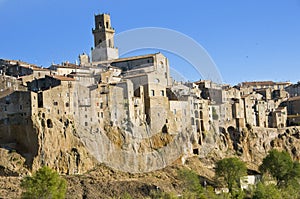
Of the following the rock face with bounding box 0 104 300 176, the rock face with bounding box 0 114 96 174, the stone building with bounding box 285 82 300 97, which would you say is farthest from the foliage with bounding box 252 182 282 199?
the stone building with bounding box 285 82 300 97

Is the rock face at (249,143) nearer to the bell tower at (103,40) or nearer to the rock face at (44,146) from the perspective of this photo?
the bell tower at (103,40)

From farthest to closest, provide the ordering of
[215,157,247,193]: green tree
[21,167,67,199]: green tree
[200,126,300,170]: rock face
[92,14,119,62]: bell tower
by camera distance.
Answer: [92,14,119,62]: bell tower < [200,126,300,170]: rock face < [215,157,247,193]: green tree < [21,167,67,199]: green tree

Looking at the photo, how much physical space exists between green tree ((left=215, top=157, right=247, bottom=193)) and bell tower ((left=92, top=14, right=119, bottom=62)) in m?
22.1

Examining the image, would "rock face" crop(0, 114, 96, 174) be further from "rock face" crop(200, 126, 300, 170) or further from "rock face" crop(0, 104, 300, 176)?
"rock face" crop(200, 126, 300, 170)

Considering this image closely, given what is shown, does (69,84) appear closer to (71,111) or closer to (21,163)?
(71,111)

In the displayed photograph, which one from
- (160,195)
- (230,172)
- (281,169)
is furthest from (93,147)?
(281,169)

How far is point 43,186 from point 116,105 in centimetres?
1471

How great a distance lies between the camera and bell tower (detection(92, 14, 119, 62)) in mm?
70625

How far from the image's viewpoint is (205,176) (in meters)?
56.6

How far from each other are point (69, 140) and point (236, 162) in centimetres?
1892

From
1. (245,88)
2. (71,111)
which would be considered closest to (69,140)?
(71,111)

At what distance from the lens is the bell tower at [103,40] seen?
7062cm

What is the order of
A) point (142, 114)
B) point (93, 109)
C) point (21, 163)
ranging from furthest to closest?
point (142, 114) → point (93, 109) → point (21, 163)

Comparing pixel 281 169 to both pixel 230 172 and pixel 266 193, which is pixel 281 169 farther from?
pixel 266 193
